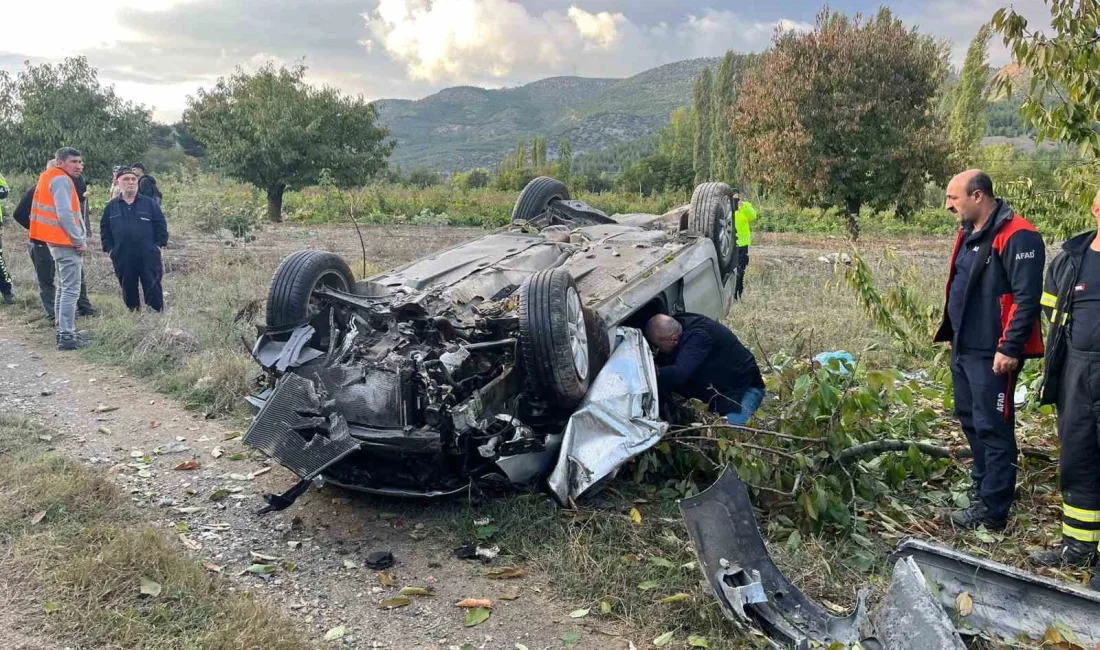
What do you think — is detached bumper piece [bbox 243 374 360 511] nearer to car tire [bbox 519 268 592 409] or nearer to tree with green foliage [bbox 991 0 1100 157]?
car tire [bbox 519 268 592 409]

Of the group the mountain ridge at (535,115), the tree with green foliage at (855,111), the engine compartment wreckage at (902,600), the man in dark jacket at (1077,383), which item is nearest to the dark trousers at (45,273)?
the engine compartment wreckage at (902,600)

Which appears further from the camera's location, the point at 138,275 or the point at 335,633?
the point at 138,275

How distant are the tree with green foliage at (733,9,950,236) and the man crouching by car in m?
11.0

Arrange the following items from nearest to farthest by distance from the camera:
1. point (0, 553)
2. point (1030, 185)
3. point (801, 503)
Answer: point (0, 553)
point (801, 503)
point (1030, 185)

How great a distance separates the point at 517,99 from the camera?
12225cm

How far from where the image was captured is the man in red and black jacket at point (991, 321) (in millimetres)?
3533

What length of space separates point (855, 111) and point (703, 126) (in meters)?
22.2

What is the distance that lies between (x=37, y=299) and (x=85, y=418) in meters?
4.27

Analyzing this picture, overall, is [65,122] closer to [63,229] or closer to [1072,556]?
[63,229]

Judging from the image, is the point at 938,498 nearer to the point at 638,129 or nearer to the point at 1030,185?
the point at 1030,185

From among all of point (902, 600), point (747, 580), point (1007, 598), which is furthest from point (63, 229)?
point (1007, 598)

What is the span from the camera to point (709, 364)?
479cm

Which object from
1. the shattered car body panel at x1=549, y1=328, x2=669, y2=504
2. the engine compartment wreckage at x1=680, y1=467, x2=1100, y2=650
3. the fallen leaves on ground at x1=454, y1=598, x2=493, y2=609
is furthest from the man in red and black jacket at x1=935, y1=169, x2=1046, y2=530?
the fallen leaves on ground at x1=454, y1=598, x2=493, y2=609

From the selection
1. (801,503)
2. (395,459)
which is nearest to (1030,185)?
(801,503)
